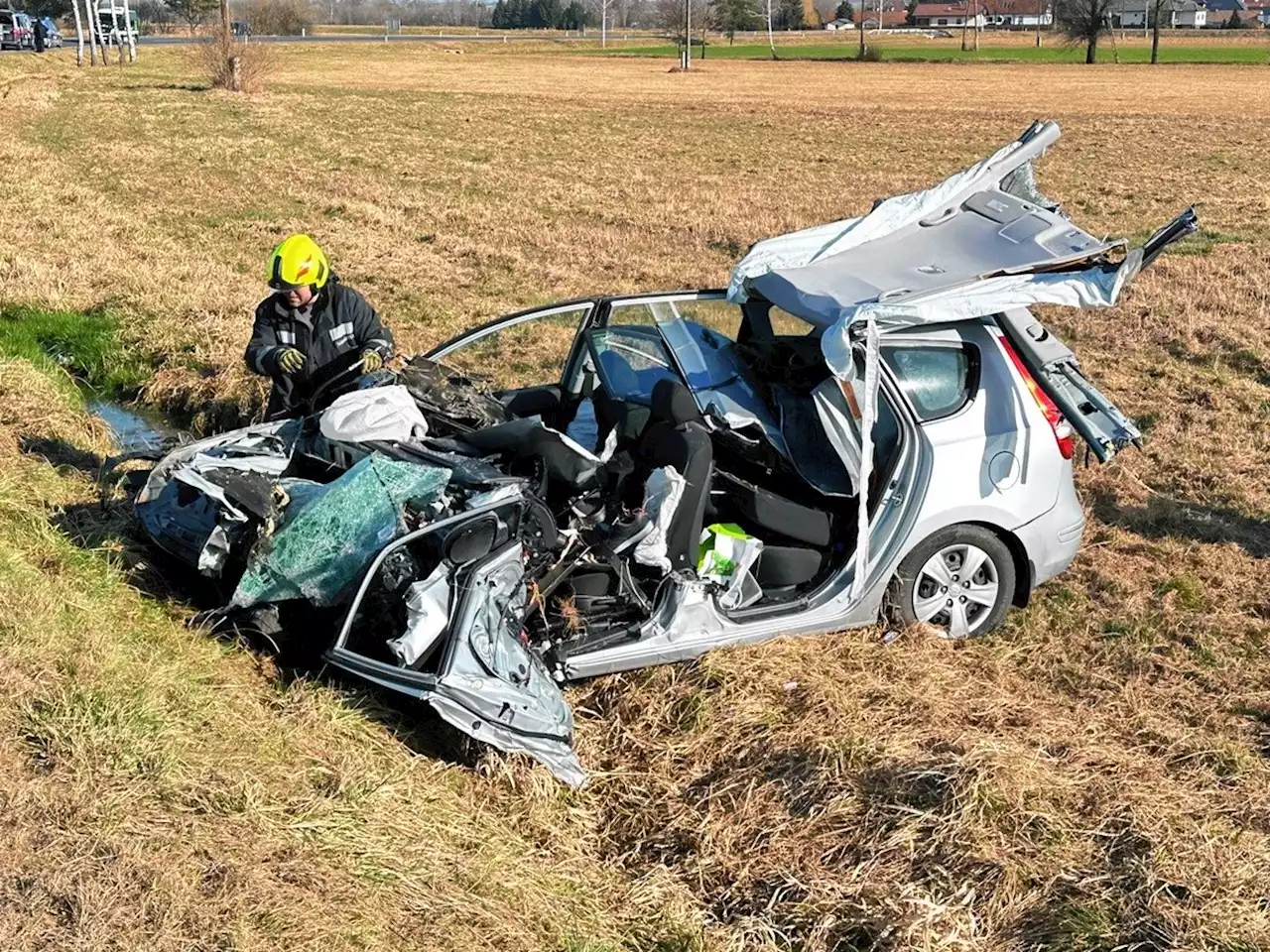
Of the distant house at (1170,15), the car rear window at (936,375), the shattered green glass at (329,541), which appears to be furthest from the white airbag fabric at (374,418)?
the distant house at (1170,15)

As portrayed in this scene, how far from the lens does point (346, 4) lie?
16000cm

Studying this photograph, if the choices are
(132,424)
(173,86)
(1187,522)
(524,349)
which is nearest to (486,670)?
(524,349)

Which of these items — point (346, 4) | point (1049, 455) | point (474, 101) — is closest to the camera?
point (1049, 455)

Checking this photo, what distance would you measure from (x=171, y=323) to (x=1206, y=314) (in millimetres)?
9214

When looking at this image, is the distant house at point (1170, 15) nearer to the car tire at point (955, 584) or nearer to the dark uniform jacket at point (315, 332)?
the dark uniform jacket at point (315, 332)

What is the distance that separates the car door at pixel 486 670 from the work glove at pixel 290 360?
217 centimetres

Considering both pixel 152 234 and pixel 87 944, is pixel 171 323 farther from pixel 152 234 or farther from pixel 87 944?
pixel 87 944

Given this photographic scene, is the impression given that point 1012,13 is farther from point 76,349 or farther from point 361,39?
point 76,349

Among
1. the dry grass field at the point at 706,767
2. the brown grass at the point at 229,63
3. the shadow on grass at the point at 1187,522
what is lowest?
the shadow on grass at the point at 1187,522

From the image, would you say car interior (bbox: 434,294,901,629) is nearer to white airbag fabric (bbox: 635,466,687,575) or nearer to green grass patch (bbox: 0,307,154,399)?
white airbag fabric (bbox: 635,466,687,575)

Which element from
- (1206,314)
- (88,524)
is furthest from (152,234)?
(1206,314)

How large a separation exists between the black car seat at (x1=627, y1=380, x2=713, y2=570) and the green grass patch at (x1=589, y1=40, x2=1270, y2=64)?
74496 millimetres

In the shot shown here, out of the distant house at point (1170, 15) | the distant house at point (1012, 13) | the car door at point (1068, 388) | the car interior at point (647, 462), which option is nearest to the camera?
the car interior at point (647, 462)

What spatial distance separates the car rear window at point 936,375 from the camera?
202 inches
